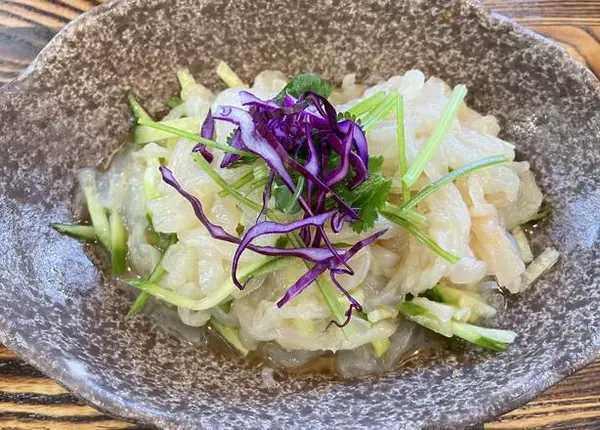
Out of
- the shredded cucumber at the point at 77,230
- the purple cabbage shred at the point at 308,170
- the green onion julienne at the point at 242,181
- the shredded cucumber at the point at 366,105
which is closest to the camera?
the purple cabbage shred at the point at 308,170

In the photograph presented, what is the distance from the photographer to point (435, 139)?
205 cm

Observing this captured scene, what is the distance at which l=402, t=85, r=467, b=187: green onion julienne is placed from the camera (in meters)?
1.97

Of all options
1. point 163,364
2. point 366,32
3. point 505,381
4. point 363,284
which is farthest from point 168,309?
point 366,32

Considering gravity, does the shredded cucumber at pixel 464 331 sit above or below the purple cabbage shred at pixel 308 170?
below

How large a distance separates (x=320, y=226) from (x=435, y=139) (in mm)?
461

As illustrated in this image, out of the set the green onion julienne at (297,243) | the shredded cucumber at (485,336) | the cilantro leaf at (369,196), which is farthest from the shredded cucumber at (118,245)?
the shredded cucumber at (485,336)

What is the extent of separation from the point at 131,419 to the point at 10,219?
30.6 inches

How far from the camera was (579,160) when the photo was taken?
7.63ft

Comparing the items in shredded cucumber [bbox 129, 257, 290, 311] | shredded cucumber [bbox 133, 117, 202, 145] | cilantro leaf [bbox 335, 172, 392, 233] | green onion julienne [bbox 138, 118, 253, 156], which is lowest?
shredded cucumber [bbox 129, 257, 290, 311]

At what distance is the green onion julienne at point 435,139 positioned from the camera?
77.7 inches

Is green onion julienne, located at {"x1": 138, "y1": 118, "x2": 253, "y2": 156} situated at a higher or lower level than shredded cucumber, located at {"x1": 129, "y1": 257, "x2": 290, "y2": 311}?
higher

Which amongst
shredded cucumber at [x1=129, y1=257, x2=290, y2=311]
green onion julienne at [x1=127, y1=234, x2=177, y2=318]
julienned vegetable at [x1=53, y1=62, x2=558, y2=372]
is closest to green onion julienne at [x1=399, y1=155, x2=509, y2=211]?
julienned vegetable at [x1=53, y1=62, x2=558, y2=372]

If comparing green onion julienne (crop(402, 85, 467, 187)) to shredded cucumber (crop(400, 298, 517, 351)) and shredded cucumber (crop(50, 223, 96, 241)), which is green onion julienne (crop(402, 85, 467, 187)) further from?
shredded cucumber (crop(50, 223, 96, 241))

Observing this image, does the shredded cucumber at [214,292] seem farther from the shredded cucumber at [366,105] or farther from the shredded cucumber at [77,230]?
the shredded cucumber at [366,105]
